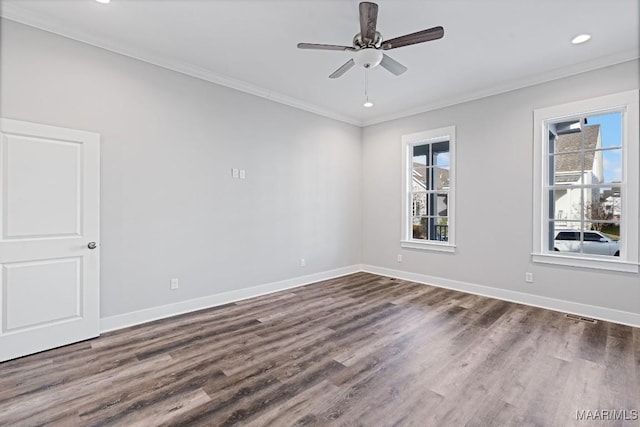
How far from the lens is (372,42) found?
2545 mm

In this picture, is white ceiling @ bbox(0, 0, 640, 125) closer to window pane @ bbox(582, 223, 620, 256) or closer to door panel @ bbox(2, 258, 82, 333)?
window pane @ bbox(582, 223, 620, 256)

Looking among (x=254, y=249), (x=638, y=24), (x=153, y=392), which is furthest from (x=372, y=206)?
(x=153, y=392)

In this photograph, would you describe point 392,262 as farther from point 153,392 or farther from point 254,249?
point 153,392

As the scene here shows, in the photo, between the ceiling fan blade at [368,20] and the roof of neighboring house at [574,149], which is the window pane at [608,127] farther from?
the ceiling fan blade at [368,20]

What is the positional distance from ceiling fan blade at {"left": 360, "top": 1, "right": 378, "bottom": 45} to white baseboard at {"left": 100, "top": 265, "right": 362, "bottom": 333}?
11.2 feet

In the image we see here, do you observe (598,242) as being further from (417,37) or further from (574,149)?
(417,37)

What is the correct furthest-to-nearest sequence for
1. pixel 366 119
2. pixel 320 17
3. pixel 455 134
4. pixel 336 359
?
pixel 366 119 → pixel 455 134 → pixel 320 17 → pixel 336 359

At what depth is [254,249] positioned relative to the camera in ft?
14.3

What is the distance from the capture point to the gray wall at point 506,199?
3.47 meters

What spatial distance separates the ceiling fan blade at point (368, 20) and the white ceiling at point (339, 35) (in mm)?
320

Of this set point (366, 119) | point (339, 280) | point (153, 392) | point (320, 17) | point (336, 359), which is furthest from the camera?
point (366, 119)

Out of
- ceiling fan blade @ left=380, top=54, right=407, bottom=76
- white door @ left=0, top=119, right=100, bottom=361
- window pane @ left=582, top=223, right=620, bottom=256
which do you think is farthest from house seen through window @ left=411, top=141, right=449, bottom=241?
white door @ left=0, top=119, right=100, bottom=361

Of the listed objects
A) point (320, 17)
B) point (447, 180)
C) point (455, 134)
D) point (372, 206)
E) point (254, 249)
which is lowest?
point (254, 249)

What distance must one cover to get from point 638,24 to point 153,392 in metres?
Answer: 5.19
